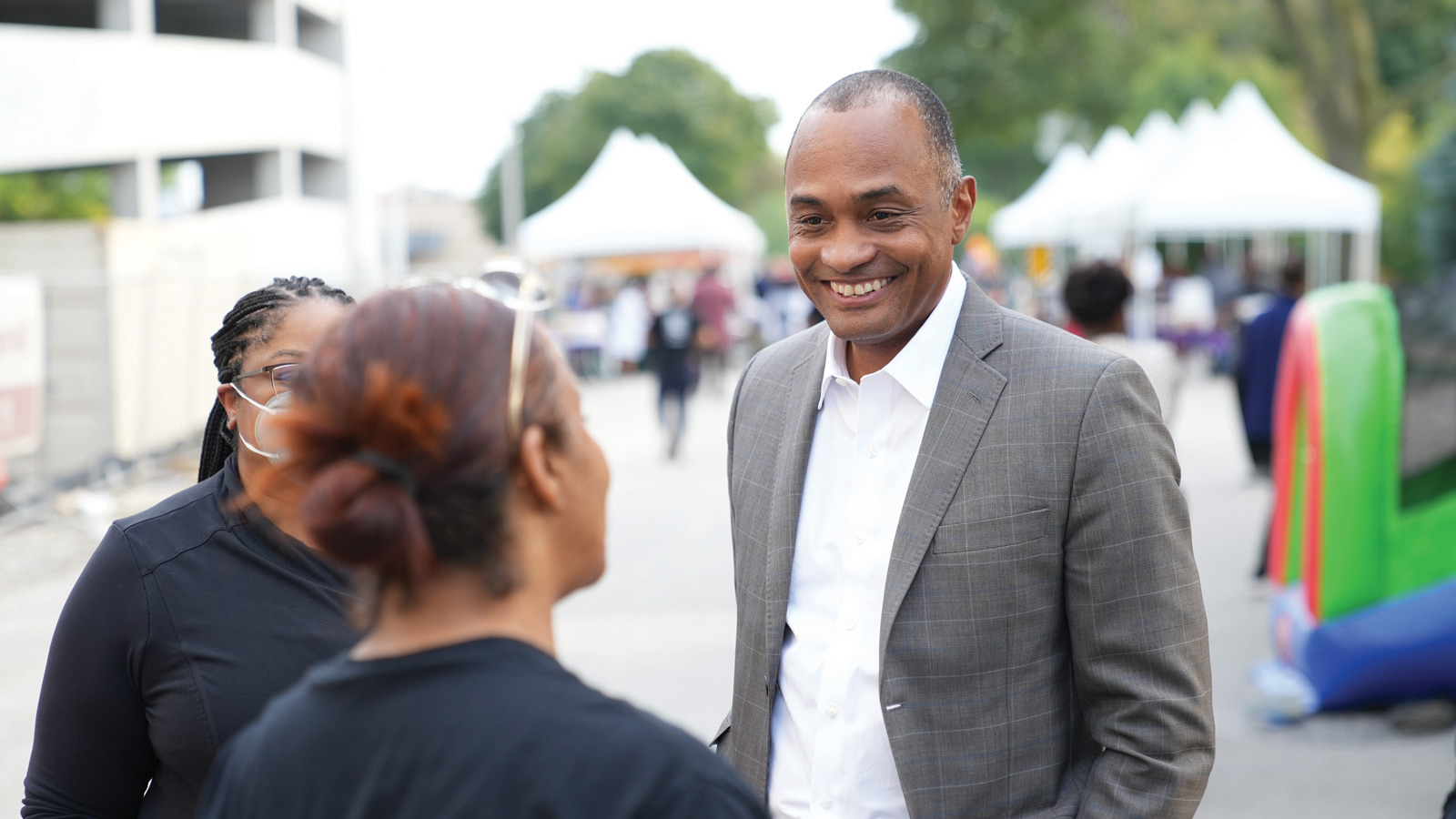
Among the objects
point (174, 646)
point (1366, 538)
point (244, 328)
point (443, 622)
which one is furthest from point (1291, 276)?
point (443, 622)

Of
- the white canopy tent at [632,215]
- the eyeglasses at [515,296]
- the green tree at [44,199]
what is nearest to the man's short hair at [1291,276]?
the eyeglasses at [515,296]

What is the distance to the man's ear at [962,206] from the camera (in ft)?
7.45

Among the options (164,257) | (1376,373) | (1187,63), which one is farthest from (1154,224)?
(1187,63)

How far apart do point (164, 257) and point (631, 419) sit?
21.9 ft

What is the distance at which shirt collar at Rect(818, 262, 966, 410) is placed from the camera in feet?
7.13

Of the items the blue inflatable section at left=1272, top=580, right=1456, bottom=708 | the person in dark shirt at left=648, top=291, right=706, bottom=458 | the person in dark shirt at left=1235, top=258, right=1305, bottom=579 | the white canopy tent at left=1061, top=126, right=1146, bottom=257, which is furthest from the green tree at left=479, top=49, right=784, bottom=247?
the blue inflatable section at left=1272, top=580, right=1456, bottom=708

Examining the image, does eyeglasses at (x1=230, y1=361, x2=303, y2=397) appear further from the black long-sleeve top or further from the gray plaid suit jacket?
the gray plaid suit jacket

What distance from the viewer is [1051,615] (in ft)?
6.55

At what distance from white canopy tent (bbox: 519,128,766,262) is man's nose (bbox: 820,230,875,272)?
17.0m

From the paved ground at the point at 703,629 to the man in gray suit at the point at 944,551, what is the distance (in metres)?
0.51

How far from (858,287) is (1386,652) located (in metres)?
4.27

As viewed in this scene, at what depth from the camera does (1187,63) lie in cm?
4491

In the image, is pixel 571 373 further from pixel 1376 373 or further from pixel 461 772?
pixel 1376 373

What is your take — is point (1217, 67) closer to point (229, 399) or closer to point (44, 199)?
point (44, 199)
